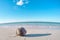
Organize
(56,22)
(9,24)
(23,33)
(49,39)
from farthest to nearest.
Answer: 1. (9,24)
2. (56,22)
3. (49,39)
4. (23,33)

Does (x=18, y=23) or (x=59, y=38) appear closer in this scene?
(x=59, y=38)

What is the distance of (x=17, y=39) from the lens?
2.20m

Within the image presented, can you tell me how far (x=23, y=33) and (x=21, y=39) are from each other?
0.28 feet

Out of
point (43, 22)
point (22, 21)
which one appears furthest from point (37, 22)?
point (22, 21)

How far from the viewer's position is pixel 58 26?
11.4 ft

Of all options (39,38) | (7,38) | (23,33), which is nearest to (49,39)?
(39,38)

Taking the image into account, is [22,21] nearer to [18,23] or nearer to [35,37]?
[18,23]

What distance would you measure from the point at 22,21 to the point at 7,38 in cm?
102

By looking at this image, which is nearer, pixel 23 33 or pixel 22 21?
pixel 23 33

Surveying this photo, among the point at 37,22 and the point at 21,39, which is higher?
the point at 37,22

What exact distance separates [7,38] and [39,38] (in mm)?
449

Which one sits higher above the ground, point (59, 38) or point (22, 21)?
point (22, 21)

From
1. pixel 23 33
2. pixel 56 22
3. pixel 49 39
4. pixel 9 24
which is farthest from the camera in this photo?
pixel 9 24

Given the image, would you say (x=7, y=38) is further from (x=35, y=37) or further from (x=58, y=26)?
(x=58, y=26)
